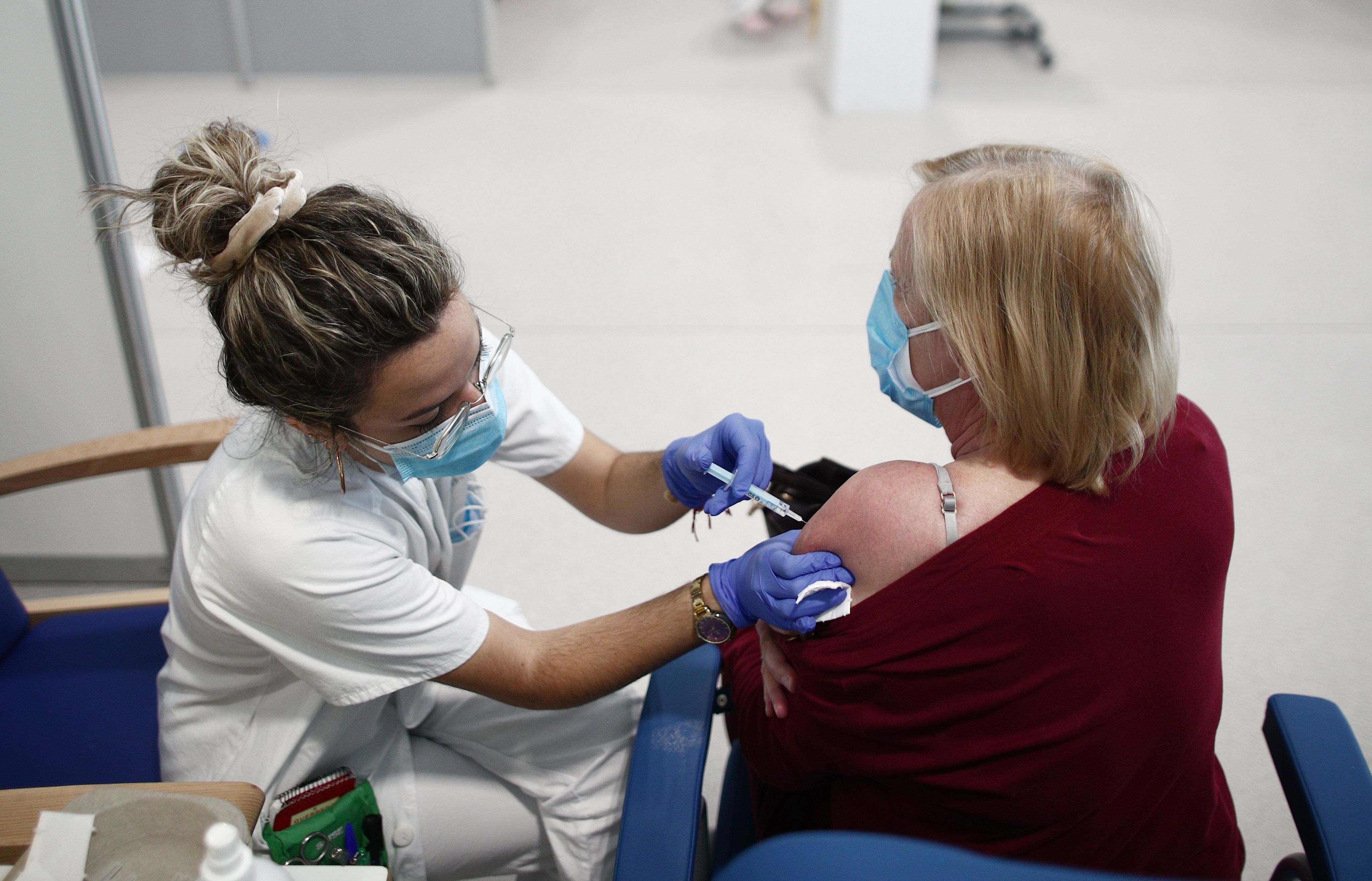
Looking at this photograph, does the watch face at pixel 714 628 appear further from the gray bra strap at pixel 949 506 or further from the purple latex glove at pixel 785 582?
the gray bra strap at pixel 949 506

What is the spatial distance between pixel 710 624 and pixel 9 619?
3.50ft

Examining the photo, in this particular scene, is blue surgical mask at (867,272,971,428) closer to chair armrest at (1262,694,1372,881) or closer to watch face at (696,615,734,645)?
→ watch face at (696,615,734,645)

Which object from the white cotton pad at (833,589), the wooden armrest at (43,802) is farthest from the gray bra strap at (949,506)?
the wooden armrest at (43,802)

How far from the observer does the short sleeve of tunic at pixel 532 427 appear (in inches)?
55.1

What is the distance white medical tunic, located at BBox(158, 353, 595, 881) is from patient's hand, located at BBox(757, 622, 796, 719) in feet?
1.11

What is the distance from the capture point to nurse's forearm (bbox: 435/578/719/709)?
117cm

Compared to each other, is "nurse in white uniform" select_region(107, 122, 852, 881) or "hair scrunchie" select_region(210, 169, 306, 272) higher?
"hair scrunchie" select_region(210, 169, 306, 272)

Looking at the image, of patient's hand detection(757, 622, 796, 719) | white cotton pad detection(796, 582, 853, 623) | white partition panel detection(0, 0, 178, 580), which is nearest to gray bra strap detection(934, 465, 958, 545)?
white cotton pad detection(796, 582, 853, 623)

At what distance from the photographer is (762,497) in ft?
4.26

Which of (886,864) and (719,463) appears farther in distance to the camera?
(719,463)

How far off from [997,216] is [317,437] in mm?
784

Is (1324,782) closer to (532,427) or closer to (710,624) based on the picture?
(710,624)

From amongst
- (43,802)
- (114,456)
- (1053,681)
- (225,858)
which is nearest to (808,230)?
(114,456)

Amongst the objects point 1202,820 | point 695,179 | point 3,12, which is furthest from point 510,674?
point 695,179
